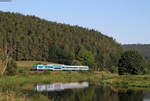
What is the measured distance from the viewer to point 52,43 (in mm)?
162750

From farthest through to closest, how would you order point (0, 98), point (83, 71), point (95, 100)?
1. point (83, 71)
2. point (95, 100)
3. point (0, 98)

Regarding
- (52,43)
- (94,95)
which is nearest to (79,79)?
(94,95)

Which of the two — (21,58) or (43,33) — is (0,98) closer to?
(21,58)

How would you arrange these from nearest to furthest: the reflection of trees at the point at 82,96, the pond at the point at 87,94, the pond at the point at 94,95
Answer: the pond at the point at 87,94, the reflection of trees at the point at 82,96, the pond at the point at 94,95

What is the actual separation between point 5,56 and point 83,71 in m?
101

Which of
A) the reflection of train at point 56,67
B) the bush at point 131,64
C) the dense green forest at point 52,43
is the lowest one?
the reflection of train at point 56,67

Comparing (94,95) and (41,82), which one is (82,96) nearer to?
(94,95)

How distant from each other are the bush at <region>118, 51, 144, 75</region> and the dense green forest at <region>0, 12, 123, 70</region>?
190ft

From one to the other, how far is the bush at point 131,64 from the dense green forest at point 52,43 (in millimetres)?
58021

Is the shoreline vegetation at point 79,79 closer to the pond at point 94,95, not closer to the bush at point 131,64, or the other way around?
the bush at point 131,64

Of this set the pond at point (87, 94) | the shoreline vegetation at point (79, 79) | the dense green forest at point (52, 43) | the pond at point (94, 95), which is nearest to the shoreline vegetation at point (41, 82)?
the shoreline vegetation at point (79, 79)

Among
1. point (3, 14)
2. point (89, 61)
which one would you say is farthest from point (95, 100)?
point (3, 14)

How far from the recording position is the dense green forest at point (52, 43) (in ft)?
482

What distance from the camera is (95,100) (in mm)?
38000
